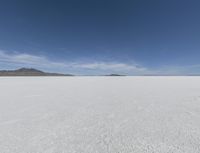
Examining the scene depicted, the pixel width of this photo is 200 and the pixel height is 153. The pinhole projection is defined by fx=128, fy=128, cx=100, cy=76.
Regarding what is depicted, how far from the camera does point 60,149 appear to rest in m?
1.88

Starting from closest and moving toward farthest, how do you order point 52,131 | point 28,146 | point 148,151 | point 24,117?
point 148,151 → point 28,146 → point 52,131 → point 24,117

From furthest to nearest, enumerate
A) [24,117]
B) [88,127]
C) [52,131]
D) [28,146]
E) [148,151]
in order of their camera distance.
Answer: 1. [24,117]
2. [88,127]
3. [52,131]
4. [28,146]
5. [148,151]

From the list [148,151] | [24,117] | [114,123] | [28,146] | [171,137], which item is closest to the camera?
[148,151]

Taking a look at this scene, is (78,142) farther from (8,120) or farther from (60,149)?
(8,120)

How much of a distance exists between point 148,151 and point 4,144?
7.13 feet

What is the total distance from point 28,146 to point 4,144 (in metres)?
0.40

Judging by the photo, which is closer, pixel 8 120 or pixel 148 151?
pixel 148 151

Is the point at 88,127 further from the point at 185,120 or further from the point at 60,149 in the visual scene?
the point at 185,120

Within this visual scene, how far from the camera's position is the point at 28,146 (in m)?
1.94

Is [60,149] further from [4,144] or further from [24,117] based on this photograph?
[24,117]

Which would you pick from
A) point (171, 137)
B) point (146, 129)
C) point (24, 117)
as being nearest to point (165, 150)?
point (171, 137)

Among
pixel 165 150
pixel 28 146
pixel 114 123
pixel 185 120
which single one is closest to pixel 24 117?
pixel 28 146

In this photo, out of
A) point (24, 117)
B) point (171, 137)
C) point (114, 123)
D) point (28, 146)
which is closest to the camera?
point (28, 146)

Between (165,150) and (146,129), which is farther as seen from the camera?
(146,129)
